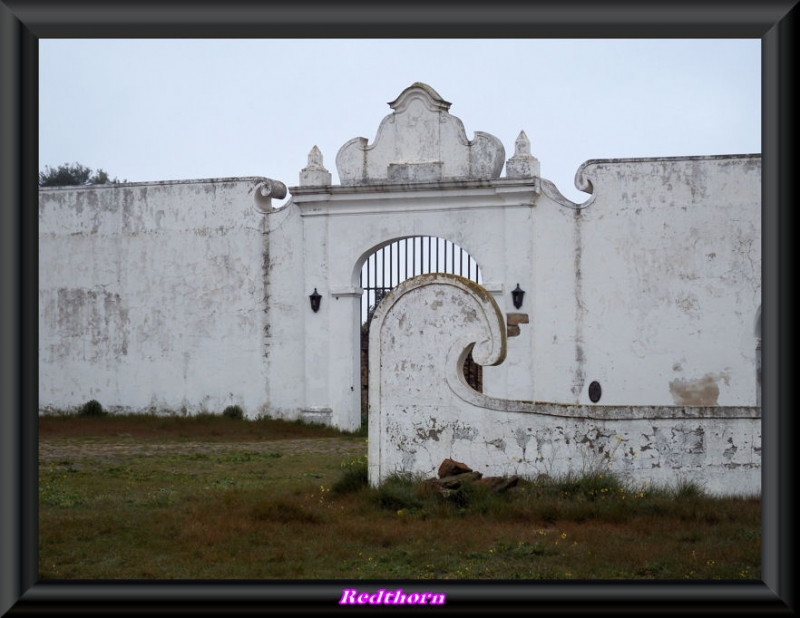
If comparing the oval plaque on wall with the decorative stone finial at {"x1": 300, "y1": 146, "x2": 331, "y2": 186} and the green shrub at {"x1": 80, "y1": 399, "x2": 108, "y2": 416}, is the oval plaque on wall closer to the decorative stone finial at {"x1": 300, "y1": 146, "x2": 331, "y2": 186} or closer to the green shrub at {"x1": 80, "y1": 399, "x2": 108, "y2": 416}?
the decorative stone finial at {"x1": 300, "y1": 146, "x2": 331, "y2": 186}

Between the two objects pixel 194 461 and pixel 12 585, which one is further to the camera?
pixel 194 461

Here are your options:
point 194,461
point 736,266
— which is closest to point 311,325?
point 194,461

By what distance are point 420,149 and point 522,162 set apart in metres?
1.51

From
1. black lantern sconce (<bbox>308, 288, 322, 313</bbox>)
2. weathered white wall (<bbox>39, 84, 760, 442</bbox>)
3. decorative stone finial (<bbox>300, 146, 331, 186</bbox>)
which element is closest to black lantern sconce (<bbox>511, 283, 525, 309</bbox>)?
weathered white wall (<bbox>39, 84, 760, 442</bbox>)

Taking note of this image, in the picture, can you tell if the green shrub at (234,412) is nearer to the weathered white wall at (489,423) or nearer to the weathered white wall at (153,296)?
the weathered white wall at (153,296)

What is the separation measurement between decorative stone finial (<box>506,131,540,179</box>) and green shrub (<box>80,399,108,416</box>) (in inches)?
288

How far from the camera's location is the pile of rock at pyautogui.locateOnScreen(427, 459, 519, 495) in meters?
8.83

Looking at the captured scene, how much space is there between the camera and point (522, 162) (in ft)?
52.1

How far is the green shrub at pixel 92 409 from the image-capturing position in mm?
17859

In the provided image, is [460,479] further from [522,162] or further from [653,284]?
[522,162]

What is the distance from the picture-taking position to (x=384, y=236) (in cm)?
1659

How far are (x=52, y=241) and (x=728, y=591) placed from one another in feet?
52.5

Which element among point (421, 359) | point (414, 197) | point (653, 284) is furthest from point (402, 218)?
point (421, 359)
